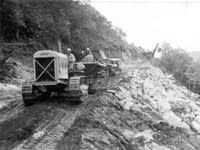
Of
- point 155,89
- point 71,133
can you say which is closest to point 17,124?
point 71,133

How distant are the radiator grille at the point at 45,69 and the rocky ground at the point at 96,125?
112cm

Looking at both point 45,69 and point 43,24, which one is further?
point 43,24

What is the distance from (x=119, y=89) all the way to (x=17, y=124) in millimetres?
6675

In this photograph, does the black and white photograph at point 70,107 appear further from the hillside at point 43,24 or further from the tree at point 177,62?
the tree at point 177,62

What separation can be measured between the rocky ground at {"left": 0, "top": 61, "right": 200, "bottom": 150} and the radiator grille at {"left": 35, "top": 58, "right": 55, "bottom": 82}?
1117mm

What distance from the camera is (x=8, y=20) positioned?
65.0 ft

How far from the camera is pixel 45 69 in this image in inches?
416

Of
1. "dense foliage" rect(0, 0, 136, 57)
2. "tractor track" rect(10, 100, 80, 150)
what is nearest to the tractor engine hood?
"tractor track" rect(10, 100, 80, 150)

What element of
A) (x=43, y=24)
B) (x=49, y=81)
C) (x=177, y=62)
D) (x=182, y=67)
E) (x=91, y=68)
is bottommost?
(x=182, y=67)

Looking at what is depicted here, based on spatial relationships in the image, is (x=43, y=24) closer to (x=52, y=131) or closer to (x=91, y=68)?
(x=91, y=68)

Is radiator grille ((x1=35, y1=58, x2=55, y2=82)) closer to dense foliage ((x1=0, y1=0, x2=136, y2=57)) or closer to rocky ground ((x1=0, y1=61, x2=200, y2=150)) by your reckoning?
rocky ground ((x1=0, y1=61, x2=200, y2=150))

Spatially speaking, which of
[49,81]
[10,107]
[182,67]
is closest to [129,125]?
[49,81]

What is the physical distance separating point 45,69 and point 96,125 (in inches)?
143

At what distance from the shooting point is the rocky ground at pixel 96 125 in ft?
23.6
